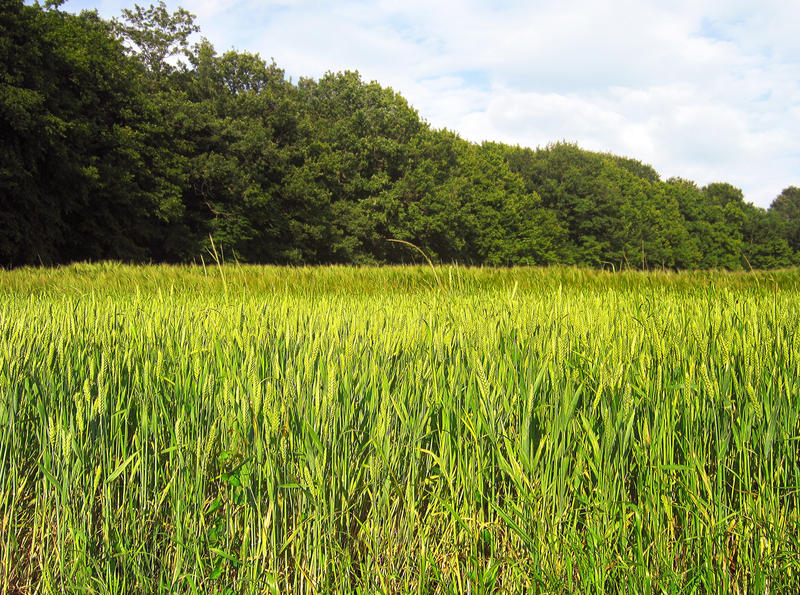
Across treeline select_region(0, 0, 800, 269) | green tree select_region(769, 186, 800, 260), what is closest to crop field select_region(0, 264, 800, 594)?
treeline select_region(0, 0, 800, 269)

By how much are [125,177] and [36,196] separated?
3.58 m

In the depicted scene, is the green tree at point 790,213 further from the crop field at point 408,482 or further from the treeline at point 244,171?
the crop field at point 408,482

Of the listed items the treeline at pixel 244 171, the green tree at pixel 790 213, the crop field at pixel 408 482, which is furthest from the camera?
the green tree at pixel 790 213

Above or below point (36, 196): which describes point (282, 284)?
below

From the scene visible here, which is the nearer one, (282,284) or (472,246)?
(282,284)

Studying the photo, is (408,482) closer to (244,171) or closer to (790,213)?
(244,171)

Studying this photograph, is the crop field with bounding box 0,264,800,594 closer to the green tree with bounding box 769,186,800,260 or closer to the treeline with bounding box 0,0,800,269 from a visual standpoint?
the treeline with bounding box 0,0,800,269

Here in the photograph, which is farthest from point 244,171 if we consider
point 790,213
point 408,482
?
point 790,213

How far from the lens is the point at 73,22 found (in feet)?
75.9

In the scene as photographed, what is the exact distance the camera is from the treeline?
19188 millimetres

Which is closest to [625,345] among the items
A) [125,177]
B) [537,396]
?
[537,396]

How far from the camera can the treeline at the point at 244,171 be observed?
19.2 m

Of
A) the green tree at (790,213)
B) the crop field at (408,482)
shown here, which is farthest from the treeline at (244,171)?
the green tree at (790,213)

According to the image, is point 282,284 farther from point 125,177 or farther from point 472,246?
point 472,246
